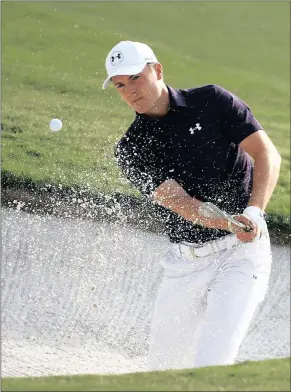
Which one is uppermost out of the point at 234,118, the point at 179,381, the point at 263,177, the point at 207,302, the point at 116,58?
the point at 116,58

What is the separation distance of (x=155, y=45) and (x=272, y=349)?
6979 millimetres

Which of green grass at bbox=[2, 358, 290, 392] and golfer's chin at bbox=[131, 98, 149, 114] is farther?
golfer's chin at bbox=[131, 98, 149, 114]

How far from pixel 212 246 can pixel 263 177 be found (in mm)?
387

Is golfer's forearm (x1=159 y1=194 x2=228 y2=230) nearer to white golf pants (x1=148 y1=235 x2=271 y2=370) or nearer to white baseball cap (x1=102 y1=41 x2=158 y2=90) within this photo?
white golf pants (x1=148 y1=235 x2=271 y2=370)

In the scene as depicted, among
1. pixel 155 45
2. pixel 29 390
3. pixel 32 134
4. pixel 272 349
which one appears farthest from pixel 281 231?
pixel 155 45

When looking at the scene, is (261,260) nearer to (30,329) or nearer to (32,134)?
(30,329)

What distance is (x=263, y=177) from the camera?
4.27 m

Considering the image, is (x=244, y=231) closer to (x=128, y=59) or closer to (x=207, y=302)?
(x=207, y=302)

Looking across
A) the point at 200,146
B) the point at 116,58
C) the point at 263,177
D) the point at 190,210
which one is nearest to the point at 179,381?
the point at 190,210

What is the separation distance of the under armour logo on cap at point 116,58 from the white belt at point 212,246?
0.86 meters

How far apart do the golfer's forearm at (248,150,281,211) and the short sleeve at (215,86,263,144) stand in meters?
0.12

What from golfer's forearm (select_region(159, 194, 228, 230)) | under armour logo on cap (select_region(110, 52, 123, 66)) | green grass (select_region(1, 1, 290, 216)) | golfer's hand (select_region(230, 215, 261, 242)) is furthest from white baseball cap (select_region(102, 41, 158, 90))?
green grass (select_region(1, 1, 290, 216))

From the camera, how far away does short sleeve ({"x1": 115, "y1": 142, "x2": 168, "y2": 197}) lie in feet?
14.6

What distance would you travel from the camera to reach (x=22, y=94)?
33.9ft
